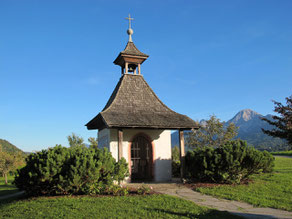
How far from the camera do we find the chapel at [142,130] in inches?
528

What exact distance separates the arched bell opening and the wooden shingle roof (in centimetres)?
147

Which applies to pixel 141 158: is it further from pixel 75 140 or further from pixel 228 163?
pixel 75 140

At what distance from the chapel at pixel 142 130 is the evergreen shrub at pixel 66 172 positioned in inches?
114

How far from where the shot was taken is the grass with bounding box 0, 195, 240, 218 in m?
6.74

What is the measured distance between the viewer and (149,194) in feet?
31.4

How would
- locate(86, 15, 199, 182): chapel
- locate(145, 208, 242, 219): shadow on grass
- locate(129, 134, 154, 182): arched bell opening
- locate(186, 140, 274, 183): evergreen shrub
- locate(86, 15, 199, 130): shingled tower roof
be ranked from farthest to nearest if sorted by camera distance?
locate(129, 134, 154, 182): arched bell opening
locate(86, 15, 199, 182): chapel
locate(86, 15, 199, 130): shingled tower roof
locate(186, 140, 274, 183): evergreen shrub
locate(145, 208, 242, 219): shadow on grass

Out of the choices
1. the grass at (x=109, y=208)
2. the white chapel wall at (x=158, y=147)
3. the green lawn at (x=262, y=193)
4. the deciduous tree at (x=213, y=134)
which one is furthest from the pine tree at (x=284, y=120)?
the deciduous tree at (x=213, y=134)

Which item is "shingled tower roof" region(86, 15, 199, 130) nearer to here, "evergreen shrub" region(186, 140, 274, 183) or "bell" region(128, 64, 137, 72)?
"bell" region(128, 64, 137, 72)

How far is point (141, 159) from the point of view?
1473 cm

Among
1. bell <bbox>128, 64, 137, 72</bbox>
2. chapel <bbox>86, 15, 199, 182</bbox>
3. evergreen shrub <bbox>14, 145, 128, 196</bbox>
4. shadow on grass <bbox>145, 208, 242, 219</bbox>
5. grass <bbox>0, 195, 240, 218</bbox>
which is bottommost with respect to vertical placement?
shadow on grass <bbox>145, 208, 242, 219</bbox>

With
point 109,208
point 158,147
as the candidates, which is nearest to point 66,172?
point 109,208

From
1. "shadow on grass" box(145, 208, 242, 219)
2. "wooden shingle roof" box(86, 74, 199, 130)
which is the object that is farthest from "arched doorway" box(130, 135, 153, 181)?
"shadow on grass" box(145, 208, 242, 219)

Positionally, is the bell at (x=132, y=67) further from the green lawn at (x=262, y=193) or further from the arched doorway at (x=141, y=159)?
the green lawn at (x=262, y=193)

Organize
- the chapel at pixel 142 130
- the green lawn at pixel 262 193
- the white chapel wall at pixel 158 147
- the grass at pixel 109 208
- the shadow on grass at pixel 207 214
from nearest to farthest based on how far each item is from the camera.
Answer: the shadow on grass at pixel 207 214
the grass at pixel 109 208
the green lawn at pixel 262 193
the chapel at pixel 142 130
the white chapel wall at pixel 158 147
